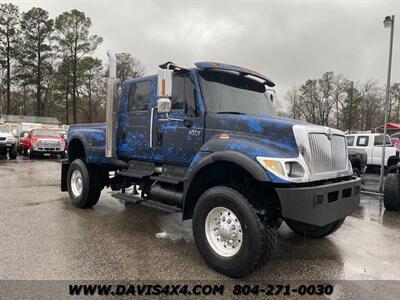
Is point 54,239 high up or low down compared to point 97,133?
down

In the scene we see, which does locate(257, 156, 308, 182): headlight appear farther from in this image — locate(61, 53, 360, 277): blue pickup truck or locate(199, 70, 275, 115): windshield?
locate(199, 70, 275, 115): windshield

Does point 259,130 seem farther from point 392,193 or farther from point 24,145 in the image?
point 24,145

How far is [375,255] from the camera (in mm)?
4922

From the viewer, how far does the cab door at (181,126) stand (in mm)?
4797

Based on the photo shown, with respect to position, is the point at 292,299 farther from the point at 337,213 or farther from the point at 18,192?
the point at 18,192

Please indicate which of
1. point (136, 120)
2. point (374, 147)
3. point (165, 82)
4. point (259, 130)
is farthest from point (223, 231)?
point (374, 147)

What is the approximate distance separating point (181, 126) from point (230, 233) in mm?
1705

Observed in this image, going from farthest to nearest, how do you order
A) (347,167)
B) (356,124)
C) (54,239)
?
(356,124)
(54,239)
(347,167)

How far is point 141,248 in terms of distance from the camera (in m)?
4.85

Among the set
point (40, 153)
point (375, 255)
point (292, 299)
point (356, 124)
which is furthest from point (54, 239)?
point (356, 124)

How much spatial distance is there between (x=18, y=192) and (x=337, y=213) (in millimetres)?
7599

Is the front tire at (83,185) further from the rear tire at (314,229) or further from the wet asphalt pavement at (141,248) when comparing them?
the rear tire at (314,229)

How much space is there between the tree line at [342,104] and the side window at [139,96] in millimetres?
58474

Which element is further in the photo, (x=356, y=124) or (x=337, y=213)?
(x=356, y=124)
